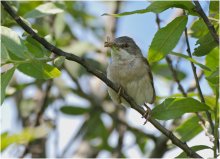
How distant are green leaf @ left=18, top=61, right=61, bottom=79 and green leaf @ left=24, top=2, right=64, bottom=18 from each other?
0.53 m

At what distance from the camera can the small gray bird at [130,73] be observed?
397 cm

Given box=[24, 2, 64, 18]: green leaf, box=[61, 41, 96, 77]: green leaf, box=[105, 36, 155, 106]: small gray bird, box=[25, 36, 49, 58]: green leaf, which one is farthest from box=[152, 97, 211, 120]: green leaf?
box=[61, 41, 96, 77]: green leaf

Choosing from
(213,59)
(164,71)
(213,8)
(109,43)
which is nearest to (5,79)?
(213,8)

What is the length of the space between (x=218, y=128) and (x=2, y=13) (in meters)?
1.39

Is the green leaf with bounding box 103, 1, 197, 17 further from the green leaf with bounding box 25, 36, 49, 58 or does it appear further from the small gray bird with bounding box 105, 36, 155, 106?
the small gray bird with bounding box 105, 36, 155, 106

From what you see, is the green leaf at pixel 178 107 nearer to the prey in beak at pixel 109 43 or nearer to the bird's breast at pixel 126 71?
the prey in beak at pixel 109 43

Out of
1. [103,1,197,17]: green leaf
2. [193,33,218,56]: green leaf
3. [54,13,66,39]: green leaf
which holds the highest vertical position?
[103,1,197,17]: green leaf

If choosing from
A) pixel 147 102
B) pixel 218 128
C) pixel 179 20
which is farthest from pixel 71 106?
pixel 179 20

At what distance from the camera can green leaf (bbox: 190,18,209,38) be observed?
2.83 m

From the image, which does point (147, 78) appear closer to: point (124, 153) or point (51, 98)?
point (124, 153)

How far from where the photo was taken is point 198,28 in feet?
9.45

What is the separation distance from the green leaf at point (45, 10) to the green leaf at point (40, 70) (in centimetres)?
53

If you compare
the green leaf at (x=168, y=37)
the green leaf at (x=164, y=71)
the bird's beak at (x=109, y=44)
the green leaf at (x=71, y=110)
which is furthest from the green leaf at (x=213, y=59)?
the green leaf at (x=71, y=110)

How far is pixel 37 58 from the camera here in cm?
233
